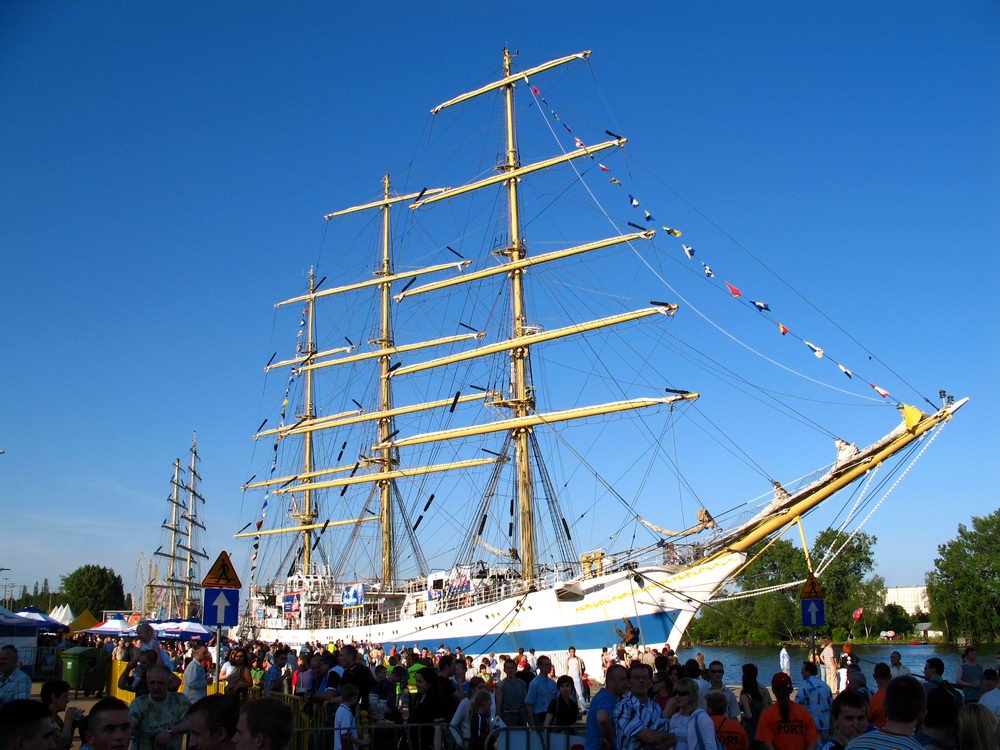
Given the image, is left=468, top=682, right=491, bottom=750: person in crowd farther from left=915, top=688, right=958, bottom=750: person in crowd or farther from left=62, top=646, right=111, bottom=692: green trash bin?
left=62, top=646, right=111, bottom=692: green trash bin

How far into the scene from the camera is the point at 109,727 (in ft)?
15.1

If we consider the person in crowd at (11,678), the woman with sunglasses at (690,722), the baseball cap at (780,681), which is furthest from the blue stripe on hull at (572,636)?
the person in crowd at (11,678)

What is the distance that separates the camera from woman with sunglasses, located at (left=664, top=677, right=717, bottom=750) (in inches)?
256

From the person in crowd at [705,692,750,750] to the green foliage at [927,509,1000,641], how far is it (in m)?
60.0

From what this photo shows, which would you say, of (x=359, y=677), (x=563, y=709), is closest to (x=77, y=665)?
(x=359, y=677)

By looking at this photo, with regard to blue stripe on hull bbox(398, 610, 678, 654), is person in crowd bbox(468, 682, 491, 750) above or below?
below

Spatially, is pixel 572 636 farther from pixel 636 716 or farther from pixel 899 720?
pixel 899 720

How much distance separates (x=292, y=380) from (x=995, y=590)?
48.5m

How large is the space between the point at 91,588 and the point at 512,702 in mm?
104099

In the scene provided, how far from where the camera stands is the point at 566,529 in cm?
3747

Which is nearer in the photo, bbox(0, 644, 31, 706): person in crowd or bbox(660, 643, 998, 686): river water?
bbox(0, 644, 31, 706): person in crowd

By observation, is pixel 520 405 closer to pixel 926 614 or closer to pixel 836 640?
pixel 836 640

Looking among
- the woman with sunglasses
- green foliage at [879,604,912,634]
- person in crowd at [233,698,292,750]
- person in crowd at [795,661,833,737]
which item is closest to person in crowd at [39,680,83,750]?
person in crowd at [233,698,292,750]

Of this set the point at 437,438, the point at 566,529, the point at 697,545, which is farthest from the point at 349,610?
the point at 697,545
